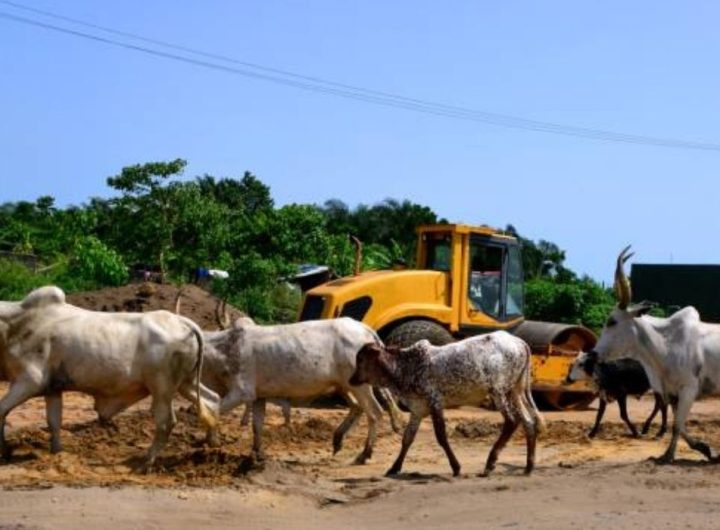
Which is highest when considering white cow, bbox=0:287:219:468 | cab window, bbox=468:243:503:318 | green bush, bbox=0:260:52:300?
cab window, bbox=468:243:503:318

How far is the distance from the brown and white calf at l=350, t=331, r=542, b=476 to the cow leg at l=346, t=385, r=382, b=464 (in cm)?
100

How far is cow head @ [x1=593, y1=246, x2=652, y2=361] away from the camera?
45.6 ft

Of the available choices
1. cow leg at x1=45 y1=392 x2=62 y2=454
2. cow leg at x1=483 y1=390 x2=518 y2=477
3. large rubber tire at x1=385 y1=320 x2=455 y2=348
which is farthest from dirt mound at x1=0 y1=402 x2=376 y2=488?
cow leg at x1=483 y1=390 x2=518 y2=477

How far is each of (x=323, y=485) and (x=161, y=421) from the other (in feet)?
6.41

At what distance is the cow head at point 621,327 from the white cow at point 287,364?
2.73 metres

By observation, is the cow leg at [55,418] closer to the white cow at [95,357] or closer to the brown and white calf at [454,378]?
the white cow at [95,357]

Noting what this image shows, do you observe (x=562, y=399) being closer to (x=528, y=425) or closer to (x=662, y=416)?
(x=662, y=416)

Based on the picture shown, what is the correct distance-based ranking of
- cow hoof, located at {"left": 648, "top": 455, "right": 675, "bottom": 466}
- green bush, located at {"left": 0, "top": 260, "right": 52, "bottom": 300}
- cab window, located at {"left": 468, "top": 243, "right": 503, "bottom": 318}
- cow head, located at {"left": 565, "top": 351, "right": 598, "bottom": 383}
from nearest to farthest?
cow hoof, located at {"left": 648, "top": 455, "right": 675, "bottom": 466}
cow head, located at {"left": 565, "top": 351, "right": 598, "bottom": 383}
cab window, located at {"left": 468, "top": 243, "right": 503, "bottom": 318}
green bush, located at {"left": 0, "top": 260, "right": 52, "bottom": 300}

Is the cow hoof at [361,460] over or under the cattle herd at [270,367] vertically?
under

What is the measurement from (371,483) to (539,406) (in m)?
9.69

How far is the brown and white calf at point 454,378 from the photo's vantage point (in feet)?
39.7

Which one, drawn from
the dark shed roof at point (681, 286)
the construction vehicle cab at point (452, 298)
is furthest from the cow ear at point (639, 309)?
the dark shed roof at point (681, 286)

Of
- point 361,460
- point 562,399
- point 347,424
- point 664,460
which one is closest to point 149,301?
point 562,399

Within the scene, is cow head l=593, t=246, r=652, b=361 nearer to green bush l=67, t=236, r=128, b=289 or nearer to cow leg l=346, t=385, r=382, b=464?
cow leg l=346, t=385, r=382, b=464
